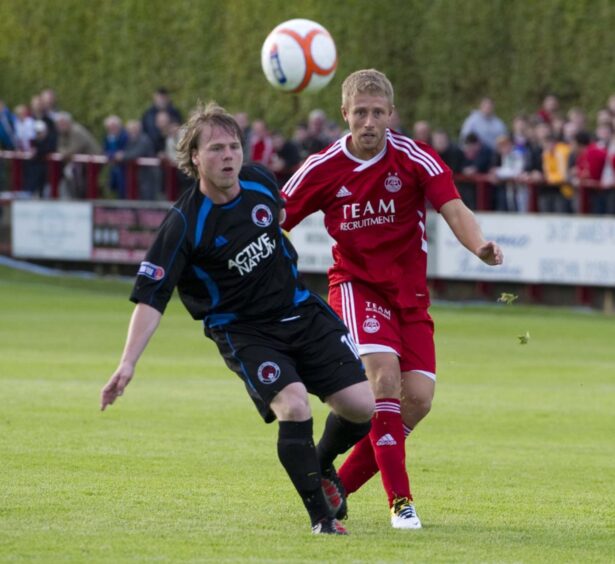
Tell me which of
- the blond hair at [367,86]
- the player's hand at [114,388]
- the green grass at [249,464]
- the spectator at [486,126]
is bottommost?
the green grass at [249,464]

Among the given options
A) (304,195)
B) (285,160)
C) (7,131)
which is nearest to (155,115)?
(7,131)

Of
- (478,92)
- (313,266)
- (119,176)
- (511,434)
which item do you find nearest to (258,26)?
(478,92)

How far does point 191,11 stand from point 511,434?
24340 millimetres

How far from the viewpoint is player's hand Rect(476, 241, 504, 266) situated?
317 inches

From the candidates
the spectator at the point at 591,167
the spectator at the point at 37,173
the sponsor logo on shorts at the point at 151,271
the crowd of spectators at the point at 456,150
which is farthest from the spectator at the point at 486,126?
the sponsor logo on shorts at the point at 151,271

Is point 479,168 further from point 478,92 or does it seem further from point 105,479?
point 105,479

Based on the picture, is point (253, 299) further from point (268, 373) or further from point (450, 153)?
point (450, 153)

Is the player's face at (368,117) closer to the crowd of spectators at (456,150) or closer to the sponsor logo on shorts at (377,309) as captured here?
the sponsor logo on shorts at (377,309)

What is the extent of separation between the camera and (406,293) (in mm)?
8703

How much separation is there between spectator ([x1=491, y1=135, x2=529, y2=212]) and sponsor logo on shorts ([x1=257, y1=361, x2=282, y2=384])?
56.6 ft

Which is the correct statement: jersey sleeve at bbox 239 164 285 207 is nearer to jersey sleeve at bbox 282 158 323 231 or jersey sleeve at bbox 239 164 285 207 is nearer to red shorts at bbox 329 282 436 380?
jersey sleeve at bbox 282 158 323 231

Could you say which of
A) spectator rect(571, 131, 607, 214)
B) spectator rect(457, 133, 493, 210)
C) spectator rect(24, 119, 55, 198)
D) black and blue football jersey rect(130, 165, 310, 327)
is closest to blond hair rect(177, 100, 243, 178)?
black and blue football jersey rect(130, 165, 310, 327)

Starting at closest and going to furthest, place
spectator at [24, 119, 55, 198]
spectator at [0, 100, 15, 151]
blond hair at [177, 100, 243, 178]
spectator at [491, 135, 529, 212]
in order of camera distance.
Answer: blond hair at [177, 100, 243, 178]
spectator at [491, 135, 529, 212]
spectator at [24, 119, 55, 198]
spectator at [0, 100, 15, 151]

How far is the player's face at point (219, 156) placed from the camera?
7777 millimetres
